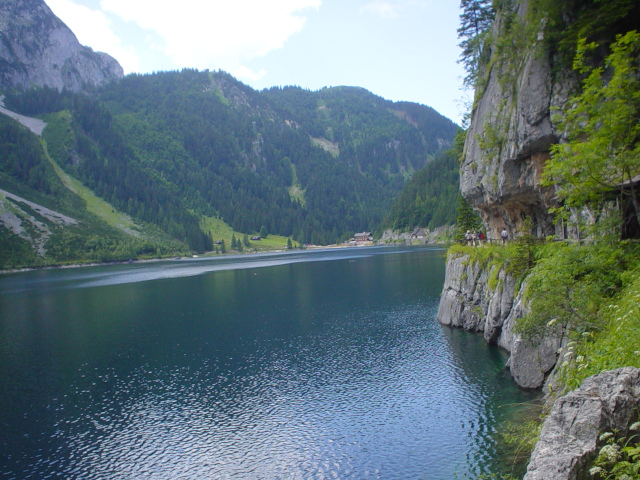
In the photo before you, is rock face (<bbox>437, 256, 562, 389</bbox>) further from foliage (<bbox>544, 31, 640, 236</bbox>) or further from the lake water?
foliage (<bbox>544, 31, 640, 236</bbox>)

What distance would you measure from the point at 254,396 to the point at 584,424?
22.0 meters

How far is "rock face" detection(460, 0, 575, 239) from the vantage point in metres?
30.3

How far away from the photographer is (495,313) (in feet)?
112

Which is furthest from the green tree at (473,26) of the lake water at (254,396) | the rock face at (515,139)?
the lake water at (254,396)

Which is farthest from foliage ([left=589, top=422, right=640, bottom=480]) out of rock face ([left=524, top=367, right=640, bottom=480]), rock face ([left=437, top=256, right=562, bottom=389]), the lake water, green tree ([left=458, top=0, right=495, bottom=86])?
green tree ([left=458, top=0, right=495, bottom=86])

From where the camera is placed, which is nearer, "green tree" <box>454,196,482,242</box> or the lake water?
Result: the lake water

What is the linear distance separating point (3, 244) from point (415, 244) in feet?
526

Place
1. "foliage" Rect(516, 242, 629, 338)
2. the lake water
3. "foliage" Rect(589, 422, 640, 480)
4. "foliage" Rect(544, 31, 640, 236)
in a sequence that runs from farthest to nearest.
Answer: the lake water, "foliage" Rect(516, 242, 629, 338), "foliage" Rect(544, 31, 640, 236), "foliage" Rect(589, 422, 640, 480)

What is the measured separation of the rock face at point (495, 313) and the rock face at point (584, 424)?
1354 cm

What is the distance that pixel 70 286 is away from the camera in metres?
93.6

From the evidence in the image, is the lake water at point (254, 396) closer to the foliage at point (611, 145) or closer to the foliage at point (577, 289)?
the foliage at point (577, 289)

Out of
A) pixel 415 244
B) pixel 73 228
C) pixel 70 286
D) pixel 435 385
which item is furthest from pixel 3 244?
pixel 435 385

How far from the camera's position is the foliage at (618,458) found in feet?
26.3

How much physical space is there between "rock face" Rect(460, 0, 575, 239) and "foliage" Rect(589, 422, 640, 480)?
2065 centimetres
